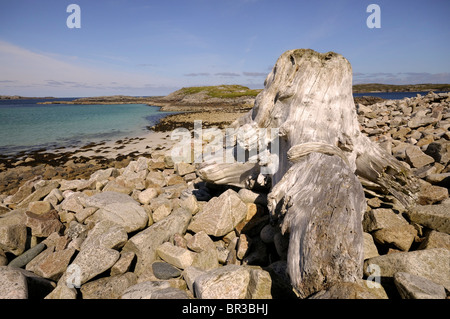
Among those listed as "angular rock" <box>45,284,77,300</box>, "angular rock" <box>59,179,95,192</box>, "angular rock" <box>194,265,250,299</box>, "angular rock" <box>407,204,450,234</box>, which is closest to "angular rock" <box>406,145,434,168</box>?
"angular rock" <box>407,204,450,234</box>

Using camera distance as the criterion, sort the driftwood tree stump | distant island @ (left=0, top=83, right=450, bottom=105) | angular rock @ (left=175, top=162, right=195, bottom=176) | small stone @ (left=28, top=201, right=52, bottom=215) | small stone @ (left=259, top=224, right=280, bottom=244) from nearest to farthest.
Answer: the driftwood tree stump
small stone @ (left=259, top=224, right=280, bottom=244)
small stone @ (left=28, top=201, right=52, bottom=215)
angular rock @ (left=175, top=162, right=195, bottom=176)
distant island @ (left=0, top=83, right=450, bottom=105)

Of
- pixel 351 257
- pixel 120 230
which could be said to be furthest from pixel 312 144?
pixel 120 230

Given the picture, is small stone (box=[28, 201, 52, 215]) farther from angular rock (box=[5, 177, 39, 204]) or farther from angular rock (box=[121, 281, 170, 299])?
angular rock (box=[121, 281, 170, 299])

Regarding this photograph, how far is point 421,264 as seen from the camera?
2.74 metres

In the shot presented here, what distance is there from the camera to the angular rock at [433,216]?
3.34m

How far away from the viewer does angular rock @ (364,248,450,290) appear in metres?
2.66

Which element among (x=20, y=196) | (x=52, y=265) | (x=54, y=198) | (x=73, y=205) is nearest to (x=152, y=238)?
(x=52, y=265)

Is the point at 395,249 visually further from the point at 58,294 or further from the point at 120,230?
the point at 58,294

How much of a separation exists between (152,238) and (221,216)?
1.33 m

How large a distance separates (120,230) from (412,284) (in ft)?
13.8

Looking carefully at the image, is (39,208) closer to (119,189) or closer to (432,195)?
(119,189)

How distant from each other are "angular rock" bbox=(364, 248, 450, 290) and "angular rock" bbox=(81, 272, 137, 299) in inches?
131

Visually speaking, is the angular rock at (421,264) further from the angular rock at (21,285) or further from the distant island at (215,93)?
the distant island at (215,93)
